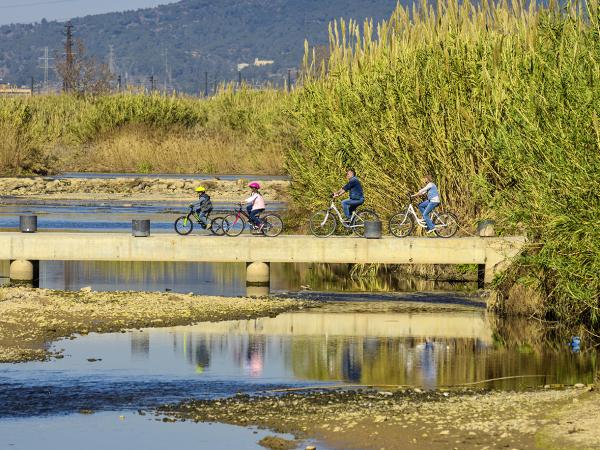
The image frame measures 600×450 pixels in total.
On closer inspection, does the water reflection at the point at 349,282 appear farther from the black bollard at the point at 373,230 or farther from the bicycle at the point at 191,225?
the bicycle at the point at 191,225

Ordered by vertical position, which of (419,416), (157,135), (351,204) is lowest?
(419,416)

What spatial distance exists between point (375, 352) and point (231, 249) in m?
8.72

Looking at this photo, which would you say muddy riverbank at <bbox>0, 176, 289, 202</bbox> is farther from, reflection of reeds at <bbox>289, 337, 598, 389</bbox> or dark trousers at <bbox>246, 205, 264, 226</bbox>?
reflection of reeds at <bbox>289, 337, 598, 389</bbox>

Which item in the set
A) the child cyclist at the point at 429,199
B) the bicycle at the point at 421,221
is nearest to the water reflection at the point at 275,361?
the child cyclist at the point at 429,199

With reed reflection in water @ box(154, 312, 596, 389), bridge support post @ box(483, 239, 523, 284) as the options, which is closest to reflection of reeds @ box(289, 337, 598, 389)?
reed reflection in water @ box(154, 312, 596, 389)

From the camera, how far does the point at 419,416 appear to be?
15.1 m

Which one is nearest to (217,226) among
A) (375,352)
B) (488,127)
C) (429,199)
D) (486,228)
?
(429,199)

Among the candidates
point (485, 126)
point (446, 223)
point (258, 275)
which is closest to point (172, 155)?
point (446, 223)

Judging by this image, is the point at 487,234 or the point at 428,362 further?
the point at 487,234

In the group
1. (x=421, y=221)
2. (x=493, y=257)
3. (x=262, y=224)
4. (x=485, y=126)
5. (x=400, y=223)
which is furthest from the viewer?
(x=400, y=223)

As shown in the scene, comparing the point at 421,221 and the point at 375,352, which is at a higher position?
the point at 421,221

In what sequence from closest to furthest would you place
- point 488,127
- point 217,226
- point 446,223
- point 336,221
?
point 488,127 → point 446,223 → point 217,226 → point 336,221

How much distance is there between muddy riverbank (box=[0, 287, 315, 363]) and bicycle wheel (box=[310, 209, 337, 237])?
16.8 feet

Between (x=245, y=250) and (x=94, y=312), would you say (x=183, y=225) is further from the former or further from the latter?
(x=94, y=312)
